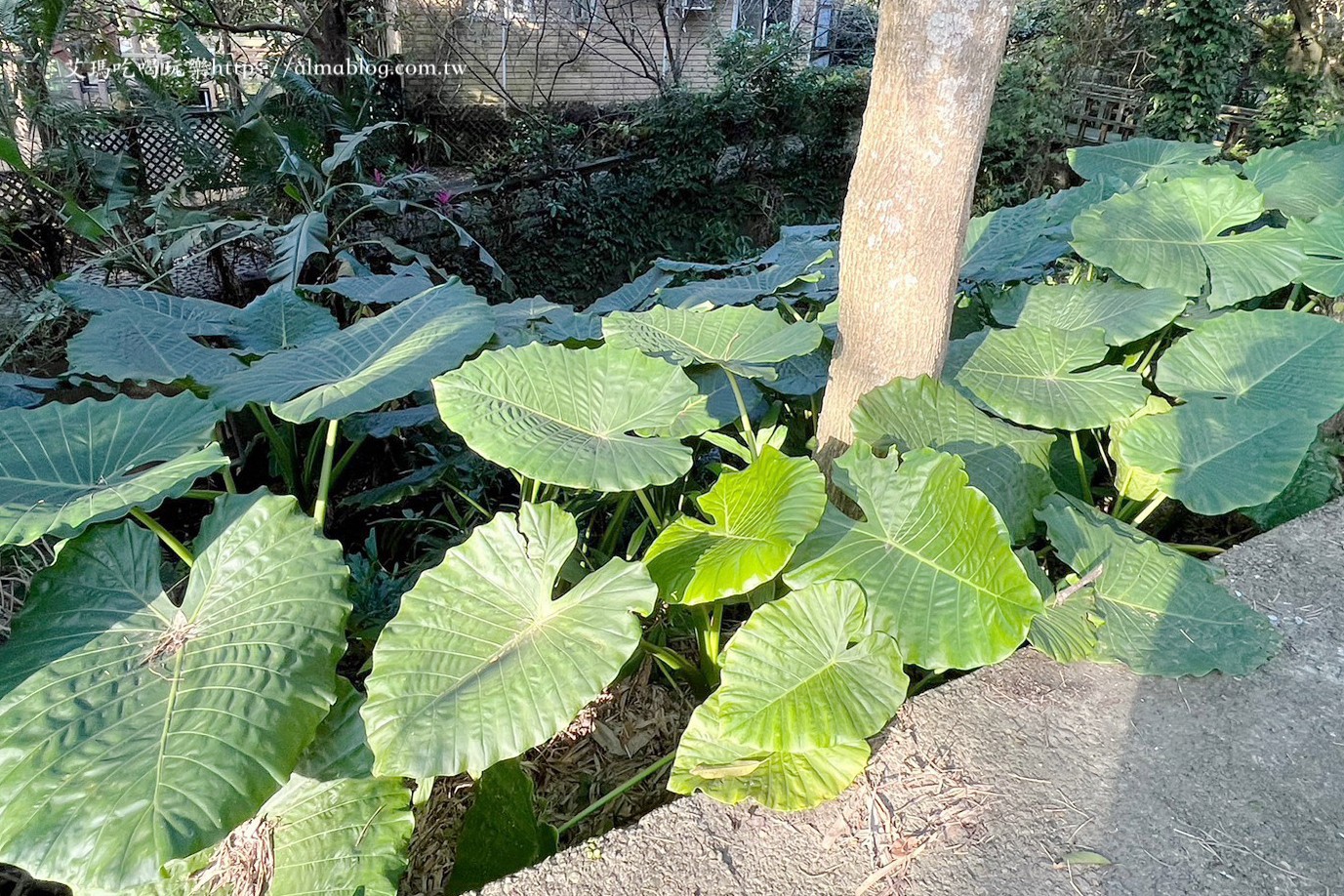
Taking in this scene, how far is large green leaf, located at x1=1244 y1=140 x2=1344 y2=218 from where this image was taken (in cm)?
263

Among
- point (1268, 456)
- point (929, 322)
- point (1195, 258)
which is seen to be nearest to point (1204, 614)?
point (1268, 456)

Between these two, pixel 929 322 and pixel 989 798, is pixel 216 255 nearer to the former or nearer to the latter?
pixel 929 322

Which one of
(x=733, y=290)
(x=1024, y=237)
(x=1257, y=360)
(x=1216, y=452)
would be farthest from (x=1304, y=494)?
(x=733, y=290)

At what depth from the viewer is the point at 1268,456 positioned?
1.60 metres

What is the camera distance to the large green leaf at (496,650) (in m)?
1.07

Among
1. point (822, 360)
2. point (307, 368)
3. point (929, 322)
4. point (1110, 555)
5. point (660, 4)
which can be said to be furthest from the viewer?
point (660, 4)

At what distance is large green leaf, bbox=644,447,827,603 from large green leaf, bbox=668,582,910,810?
8 cm

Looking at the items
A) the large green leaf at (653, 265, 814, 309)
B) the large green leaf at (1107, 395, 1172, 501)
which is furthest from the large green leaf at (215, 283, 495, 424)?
the large green leaf at (1107, 395, 1172, 501)

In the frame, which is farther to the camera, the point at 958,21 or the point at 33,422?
the point at 33,422

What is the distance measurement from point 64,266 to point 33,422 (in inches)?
145

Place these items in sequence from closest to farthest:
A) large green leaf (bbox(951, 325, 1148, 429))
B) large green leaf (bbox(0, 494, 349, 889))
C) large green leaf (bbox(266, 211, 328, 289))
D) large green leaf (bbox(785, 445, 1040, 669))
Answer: large green leaf (bbox(0, 494, 349, 889))
large green leaf (bbox(785, 445, 1040, 669))
large green leaf (bbox(951, 325, 1148, 429))
large green leaf (bbox(266, 211, 328, 289))

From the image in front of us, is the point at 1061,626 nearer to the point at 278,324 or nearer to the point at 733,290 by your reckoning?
the point at 733,290

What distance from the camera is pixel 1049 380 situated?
1.80m

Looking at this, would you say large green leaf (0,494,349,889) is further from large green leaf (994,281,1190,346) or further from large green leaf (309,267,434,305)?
large green leaf (994,281,1190,346)
